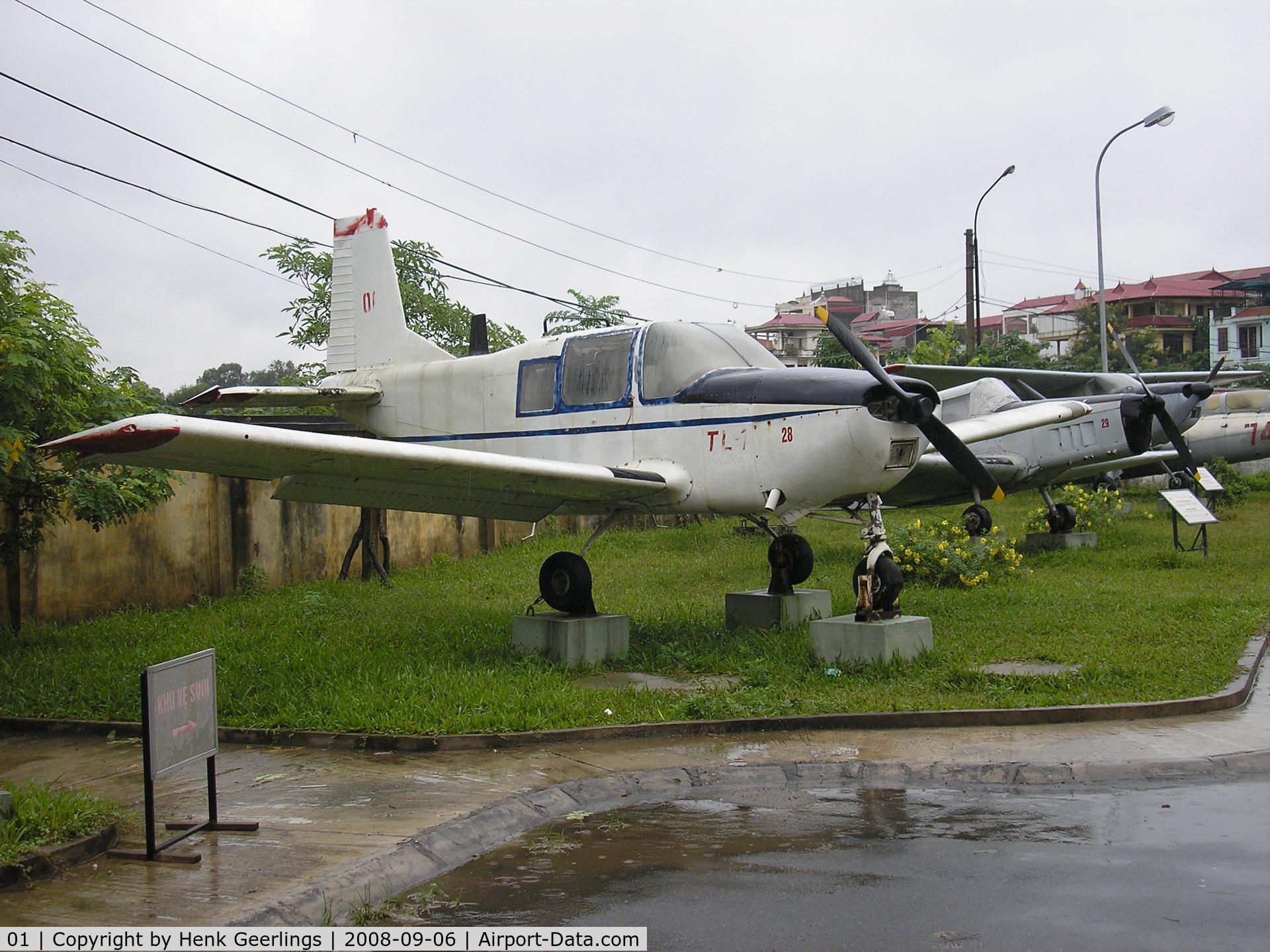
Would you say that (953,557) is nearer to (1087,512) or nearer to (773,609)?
(773,609)

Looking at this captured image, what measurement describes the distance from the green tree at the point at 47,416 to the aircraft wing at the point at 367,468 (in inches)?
37.0

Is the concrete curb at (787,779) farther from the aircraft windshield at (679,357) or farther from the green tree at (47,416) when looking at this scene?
the green tree at (47,416)

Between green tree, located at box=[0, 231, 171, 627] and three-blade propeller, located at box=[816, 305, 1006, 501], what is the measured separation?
6782 mm

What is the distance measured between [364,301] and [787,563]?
6.43 metres

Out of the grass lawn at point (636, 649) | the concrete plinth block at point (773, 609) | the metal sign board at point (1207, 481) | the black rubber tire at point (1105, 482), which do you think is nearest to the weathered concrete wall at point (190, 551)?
the grass lawn at point (636, 649)

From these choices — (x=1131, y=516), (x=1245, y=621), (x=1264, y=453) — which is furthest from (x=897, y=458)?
(x=1264, y=453)

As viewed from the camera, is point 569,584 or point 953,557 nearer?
point 569,584

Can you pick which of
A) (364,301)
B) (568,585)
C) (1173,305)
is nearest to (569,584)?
(568,585)

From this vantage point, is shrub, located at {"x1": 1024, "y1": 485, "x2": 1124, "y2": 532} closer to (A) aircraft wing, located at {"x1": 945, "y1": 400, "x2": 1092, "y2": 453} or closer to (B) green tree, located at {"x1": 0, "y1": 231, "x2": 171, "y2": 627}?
(A) aircraft wing, located at {"x1": 945, "y1": 400, "x2": 1092, "y2": 453}

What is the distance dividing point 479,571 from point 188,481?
5.24 m

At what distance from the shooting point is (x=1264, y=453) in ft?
89.0

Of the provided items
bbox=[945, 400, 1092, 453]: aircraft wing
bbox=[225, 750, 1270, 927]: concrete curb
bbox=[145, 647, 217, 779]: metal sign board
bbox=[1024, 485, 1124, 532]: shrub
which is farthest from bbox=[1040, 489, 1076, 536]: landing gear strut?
bbox=[145, 647, 217, 779]: metal sign board

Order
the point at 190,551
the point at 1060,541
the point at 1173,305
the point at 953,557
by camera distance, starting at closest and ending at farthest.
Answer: the point at 190,551
the point at 953,557
the point at 1060,541
the point at 1173,305

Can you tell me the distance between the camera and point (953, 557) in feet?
48.8
